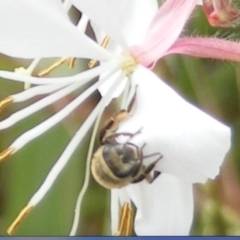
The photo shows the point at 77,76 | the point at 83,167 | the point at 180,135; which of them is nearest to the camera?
the point at 180,135

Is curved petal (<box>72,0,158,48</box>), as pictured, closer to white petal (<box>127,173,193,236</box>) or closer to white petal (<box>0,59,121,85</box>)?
white petal (<box>0,59,121,85</box>)

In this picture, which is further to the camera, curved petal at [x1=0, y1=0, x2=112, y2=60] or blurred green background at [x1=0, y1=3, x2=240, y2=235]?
blurred green background at [x1=0, y1=3, x2=240, y2=235]

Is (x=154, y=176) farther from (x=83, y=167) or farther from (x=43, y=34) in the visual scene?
(x=83, y=167)

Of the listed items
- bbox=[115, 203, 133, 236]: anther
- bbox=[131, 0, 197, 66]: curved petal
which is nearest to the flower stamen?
bbox=[131, 0, 197, 66]: curved petal

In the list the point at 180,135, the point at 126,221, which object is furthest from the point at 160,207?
the point at 180,135

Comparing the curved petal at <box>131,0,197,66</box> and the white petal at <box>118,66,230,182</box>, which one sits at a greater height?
the curved petal at <box>131,0,197,66</box>

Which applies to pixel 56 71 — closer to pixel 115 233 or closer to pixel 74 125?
pixel 74 125

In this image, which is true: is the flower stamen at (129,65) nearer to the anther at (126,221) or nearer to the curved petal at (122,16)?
the curved petal at (122,16)
